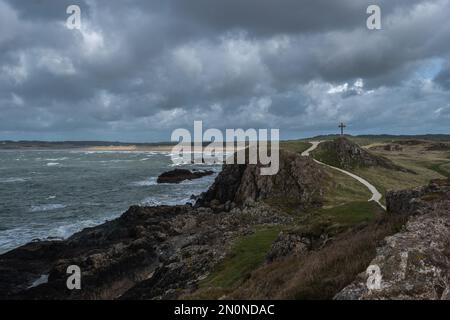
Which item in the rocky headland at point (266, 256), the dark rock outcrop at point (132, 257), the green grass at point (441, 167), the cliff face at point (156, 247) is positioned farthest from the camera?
the green grass at point (441, 167)

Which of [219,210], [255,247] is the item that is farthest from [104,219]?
[255,247]

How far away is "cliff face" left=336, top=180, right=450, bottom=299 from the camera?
1077 cm

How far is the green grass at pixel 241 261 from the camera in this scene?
20872 millimetres

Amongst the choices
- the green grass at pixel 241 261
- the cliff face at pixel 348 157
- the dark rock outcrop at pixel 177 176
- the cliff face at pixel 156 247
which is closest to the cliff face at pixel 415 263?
the green grass at pixel 241 261

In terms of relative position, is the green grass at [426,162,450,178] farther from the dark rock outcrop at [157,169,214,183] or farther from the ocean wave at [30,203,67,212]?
the ocean wave at [30,203,67,212]

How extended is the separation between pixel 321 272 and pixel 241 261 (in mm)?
11074

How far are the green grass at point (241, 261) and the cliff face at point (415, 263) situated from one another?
8158 mm

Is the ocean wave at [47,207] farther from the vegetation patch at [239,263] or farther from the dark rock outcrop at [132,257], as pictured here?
the vegetation patch at [239,263]

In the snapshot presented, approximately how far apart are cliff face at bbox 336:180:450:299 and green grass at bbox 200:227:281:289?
816 centimetres

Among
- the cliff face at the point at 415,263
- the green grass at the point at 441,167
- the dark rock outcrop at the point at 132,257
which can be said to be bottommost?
the dark rock outcrop at the point at 132,257

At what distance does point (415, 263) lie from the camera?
38.2 ft

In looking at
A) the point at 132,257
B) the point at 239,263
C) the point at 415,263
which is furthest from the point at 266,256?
the point at 132,257

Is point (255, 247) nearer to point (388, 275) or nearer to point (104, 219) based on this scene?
point (388, 275)

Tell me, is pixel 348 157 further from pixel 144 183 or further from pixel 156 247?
pixel 156 247
